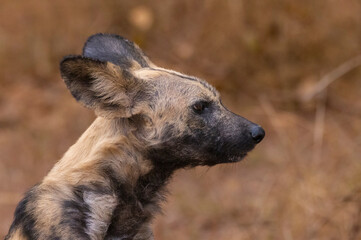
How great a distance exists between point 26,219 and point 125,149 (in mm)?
605

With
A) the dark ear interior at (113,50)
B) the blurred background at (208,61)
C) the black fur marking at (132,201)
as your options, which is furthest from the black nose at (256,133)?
the blurred background at (208,61)

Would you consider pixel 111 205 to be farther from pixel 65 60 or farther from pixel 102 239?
pixel 65 60

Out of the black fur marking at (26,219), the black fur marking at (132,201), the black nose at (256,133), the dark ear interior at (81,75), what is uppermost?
the black nose at (256,133)

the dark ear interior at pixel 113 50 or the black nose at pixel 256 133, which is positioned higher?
the dark ear interior at pixel 113 50

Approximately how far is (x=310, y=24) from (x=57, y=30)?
3.28m

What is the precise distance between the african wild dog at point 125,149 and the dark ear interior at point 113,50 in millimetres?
96

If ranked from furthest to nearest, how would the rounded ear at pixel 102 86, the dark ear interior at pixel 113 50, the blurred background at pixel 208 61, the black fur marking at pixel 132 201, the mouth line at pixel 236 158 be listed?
1. the blurred background at pixel 208 61
2. the dark ear interior at pixel 113 50
3. the mouth line at pixel 236 158
4. the black fur marking at pixel 132 201
5. the rounded ear at pixel 102 86

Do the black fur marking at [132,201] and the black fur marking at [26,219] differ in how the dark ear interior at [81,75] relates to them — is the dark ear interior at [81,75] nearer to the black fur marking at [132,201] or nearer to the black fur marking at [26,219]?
the black fur marking at [132,201]

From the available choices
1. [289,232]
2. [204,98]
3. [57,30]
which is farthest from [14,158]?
[204,98]

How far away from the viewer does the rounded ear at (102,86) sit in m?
3.43

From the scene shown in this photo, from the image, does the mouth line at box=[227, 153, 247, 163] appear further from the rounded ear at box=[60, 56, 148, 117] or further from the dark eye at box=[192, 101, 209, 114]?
the rounded ear at box=[60, 56, 148, 117]

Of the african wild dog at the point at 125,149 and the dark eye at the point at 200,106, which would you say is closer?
the african wild dog at the point at 125,149

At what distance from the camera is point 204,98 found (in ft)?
12.3

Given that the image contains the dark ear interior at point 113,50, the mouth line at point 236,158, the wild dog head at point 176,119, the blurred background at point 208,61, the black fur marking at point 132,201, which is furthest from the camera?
the blurred background at point 208,61
